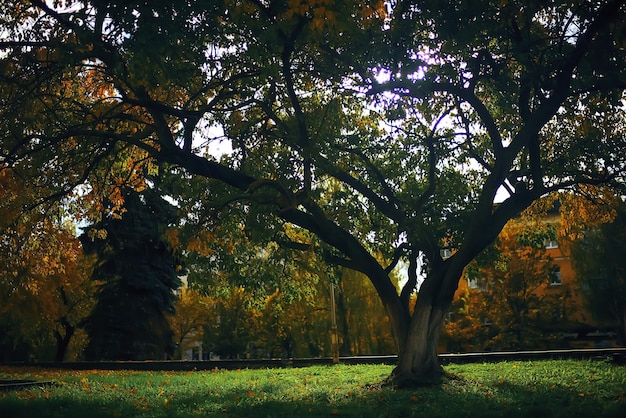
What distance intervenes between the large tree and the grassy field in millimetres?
2001

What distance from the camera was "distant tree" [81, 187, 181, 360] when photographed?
35.8m

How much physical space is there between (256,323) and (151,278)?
18547 mm

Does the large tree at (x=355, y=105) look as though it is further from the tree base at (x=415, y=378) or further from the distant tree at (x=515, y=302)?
the distant tree at (x=515, y=302)

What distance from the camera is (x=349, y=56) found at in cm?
1277

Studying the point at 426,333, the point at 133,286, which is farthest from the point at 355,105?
the point at 133,286

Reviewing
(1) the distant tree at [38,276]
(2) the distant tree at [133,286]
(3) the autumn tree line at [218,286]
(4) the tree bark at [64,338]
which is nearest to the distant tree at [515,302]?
(3) the autumn tree line at [218,286]

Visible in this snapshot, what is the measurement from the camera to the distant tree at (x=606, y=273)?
4625 cm

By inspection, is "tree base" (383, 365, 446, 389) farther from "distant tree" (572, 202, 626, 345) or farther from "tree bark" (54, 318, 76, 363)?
"distant tree" (572, 202, 626, 345)

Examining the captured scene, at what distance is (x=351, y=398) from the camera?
12.0 metres

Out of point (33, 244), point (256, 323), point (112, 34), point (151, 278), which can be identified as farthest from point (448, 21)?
point (256, 323)

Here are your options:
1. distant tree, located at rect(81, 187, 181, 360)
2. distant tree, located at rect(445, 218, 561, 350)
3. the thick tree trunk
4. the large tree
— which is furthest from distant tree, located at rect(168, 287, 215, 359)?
the thick tree trunk

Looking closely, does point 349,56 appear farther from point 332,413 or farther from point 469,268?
point 469,268

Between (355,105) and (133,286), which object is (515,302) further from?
(355,105)

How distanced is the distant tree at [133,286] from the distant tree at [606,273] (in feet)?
95.9
